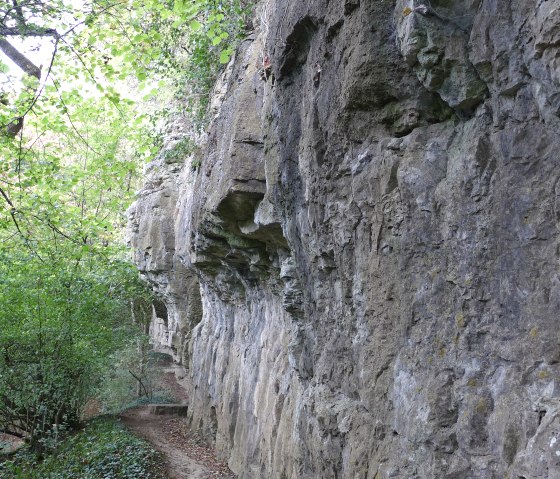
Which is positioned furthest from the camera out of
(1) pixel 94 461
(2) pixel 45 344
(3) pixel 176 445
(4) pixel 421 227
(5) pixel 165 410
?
(5) pixel 165 410

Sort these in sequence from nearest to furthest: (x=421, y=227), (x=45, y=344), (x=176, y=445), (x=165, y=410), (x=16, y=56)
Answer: (x=421, y=227) → (x=16, y=56) → (x=45, y=344) → (x=176, y=445) → (x=165, y=410)

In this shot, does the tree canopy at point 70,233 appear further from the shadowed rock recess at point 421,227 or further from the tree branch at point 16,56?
the shadowed rock recess at point 421,227

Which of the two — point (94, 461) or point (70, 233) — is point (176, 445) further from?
point (70, 233)

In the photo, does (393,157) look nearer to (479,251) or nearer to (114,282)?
(479,251)

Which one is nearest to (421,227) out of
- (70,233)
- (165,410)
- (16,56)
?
(16,56)

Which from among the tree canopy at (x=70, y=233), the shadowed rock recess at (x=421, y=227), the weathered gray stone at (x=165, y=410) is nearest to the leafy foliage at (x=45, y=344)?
the tree canopy at (x=70, y=233)

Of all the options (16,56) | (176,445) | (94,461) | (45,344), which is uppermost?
(16,56)

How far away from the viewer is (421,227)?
3807 millimetres

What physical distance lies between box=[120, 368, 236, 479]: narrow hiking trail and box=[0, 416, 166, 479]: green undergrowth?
566 mm

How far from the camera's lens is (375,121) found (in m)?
4.48

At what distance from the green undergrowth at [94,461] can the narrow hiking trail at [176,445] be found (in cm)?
57

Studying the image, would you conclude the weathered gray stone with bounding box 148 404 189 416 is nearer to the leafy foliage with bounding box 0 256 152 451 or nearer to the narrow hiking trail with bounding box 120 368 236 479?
the narrow hiking trail with bounding box 120 368 236 479

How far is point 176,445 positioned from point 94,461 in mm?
3596

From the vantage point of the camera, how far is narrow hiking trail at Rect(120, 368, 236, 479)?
1209 cm
